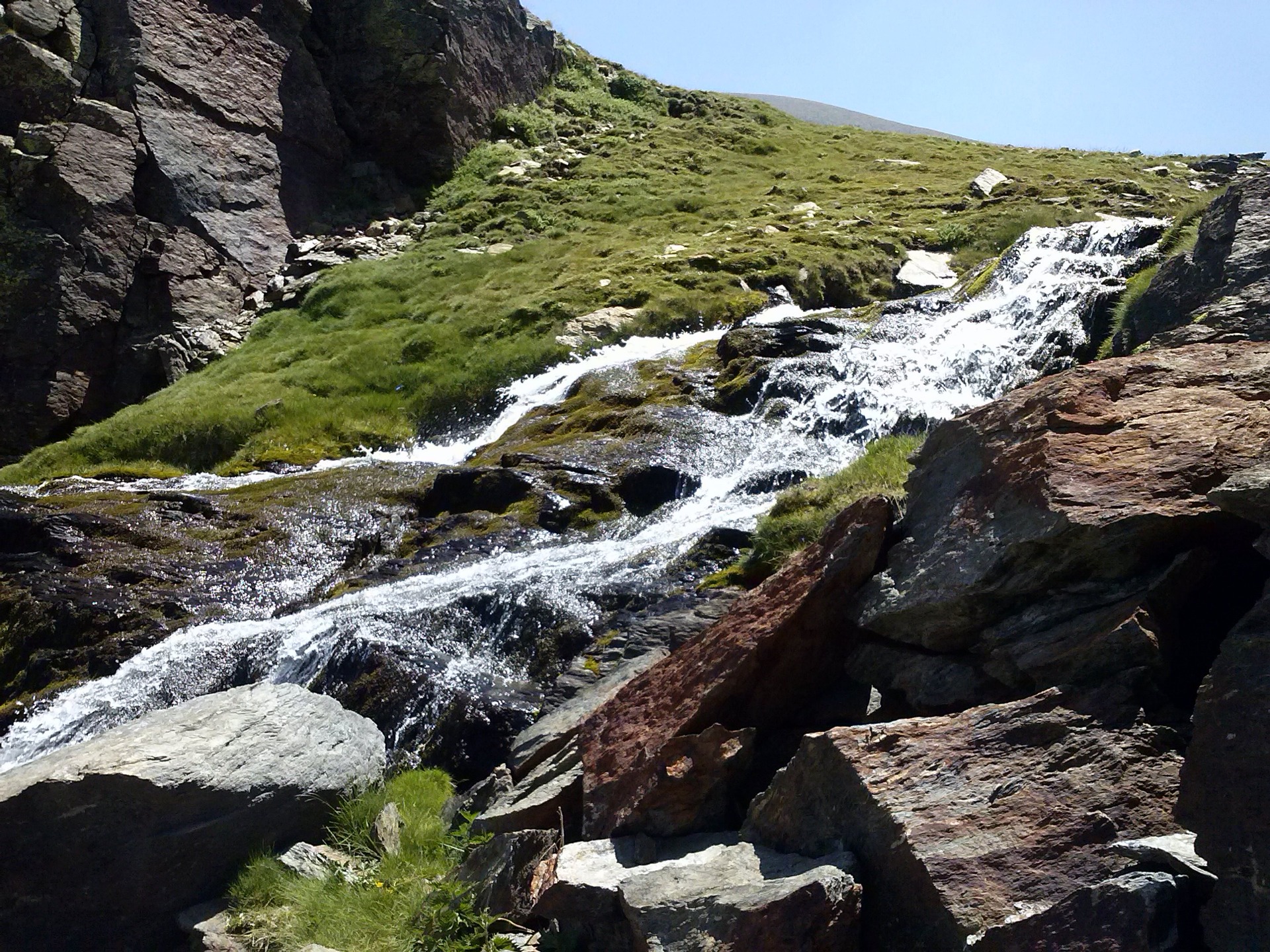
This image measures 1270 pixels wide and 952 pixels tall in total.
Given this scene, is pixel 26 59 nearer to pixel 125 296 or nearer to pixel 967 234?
pixel 125 296

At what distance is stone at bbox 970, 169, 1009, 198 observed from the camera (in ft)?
108

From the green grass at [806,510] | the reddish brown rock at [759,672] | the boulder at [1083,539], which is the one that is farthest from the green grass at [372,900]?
the green grass at [806,510]

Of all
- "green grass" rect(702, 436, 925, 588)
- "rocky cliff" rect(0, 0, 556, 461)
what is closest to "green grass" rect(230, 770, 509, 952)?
"green grass" rect(702, 436, 925, 588)

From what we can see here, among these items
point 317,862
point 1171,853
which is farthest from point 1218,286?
point 317,862

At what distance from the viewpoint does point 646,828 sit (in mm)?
6066

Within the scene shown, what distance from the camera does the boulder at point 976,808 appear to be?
4395mm

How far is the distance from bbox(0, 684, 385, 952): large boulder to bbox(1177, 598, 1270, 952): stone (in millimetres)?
6029

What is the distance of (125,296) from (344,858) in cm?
2538

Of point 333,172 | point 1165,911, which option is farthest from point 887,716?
point 333,172

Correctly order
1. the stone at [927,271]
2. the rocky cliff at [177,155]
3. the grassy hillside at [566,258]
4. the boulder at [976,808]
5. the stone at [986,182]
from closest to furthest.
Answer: the boulder at [976,808]
the grassy hillside at [566,258]
the stone at [927,271]
the rocky cliff at [177,155]
the stone at [986,182]

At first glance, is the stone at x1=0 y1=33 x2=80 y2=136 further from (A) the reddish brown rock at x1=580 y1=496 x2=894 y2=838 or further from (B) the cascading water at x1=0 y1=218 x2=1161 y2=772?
(A) the reddish brown rock at x1=580 y1=496 x2=894 y2=838

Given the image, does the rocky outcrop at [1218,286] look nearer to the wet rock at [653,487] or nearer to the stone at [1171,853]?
the stone at [1171,853]

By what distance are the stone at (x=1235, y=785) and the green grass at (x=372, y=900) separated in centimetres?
359

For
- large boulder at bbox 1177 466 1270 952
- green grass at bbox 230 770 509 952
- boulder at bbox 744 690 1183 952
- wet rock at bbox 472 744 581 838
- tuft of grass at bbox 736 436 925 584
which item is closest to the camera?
large boulder at bbox 1177 466 1270 952
